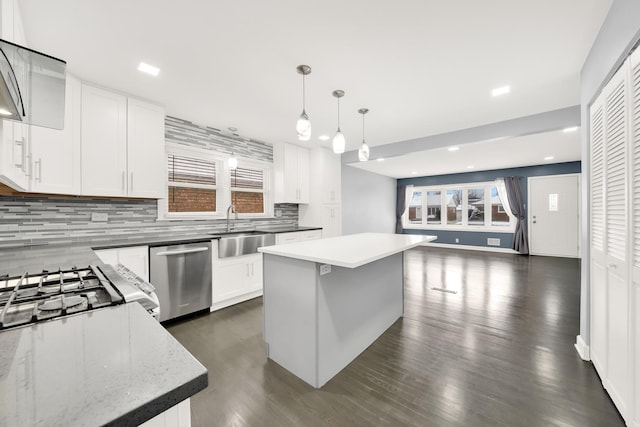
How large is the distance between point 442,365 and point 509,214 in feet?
21.9

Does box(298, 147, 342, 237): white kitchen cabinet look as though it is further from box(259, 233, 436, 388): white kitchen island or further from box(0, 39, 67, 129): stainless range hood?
box(0, 39, 67, 129): stainless range hood

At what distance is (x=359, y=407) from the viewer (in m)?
1.60

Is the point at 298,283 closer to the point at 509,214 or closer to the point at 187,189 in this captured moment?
the point at 187,189

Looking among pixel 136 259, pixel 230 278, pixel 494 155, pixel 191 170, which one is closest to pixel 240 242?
pixel 230 278

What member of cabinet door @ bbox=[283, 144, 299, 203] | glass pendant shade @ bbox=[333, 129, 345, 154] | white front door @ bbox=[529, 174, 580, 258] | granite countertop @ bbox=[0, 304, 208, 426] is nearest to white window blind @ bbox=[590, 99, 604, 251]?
glass pendant shade @ bbox=[333, 129, 345, 154]

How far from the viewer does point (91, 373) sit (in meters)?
0.51

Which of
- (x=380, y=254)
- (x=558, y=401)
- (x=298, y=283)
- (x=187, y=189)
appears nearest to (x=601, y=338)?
(x=558, y=401)

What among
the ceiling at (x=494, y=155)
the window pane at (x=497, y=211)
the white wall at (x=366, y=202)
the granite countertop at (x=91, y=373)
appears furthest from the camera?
the window pane at (x=497, y=211)

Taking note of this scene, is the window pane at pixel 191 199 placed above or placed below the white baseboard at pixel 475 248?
above

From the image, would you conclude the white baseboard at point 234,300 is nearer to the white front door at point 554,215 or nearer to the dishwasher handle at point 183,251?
the dishwasher handle at point 183,251

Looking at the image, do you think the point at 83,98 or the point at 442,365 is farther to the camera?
the point at 83,98

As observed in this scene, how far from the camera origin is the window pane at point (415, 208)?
877cm

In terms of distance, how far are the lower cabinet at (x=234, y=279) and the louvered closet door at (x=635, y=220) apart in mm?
3337

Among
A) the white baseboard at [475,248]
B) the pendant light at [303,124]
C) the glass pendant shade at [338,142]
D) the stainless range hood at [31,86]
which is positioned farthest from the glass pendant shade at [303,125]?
the white baseboard at [475,248]
